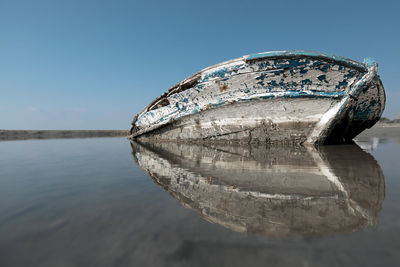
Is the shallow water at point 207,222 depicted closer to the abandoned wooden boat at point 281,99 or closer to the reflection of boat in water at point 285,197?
the reflection of boat in water at point 285,197

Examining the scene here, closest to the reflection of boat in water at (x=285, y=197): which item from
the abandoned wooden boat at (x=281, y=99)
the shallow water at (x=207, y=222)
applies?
the shallow water at (x=207, y=222)

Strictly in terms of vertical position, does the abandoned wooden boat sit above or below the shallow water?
above

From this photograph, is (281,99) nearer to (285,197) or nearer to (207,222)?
(285,197)

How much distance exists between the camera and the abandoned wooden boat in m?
3.05

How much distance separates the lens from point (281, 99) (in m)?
3.37

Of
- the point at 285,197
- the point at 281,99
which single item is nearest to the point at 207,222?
the point at 285,197

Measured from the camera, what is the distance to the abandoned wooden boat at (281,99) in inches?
120

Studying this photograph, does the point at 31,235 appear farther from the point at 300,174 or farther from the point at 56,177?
the point at 300,174

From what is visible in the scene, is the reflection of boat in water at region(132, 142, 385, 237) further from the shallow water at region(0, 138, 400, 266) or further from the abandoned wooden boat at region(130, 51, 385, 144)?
the abandoned wooden boat at region(130, 51, 385, 144)

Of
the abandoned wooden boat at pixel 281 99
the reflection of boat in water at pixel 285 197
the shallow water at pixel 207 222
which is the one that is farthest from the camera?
the abandoned wooden boat at pixel 281 99

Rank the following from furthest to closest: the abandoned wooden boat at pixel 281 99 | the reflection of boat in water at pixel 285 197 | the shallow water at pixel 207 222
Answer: the abandoned wooden boat at pixel 281 99, the reflection of boat in water at pixel 285 197, the shallow water at pixel 207 222

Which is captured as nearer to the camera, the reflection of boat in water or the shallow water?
the shallow water

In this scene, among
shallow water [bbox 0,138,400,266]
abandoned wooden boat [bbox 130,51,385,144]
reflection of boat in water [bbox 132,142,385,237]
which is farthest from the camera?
abandoned wooden boat [bbox 130,51,385,144]

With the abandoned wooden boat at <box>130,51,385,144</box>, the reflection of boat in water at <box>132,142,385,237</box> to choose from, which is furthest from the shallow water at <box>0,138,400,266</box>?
the abandoned wooden boat at <box>130,51,385,144</box>
